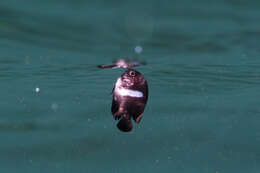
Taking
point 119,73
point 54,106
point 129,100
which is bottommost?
point 129,100

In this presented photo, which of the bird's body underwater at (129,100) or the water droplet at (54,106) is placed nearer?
the bird's body underwater at (129,100)

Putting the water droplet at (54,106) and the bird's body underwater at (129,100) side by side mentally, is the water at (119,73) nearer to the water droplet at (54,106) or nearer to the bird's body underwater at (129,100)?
the water droplet at (54,106)

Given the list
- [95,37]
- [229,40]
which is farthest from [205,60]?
[95,37]

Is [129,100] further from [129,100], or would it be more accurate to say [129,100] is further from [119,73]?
[119,73]

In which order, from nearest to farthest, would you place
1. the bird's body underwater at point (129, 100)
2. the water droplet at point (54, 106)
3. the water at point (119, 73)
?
the bird's body underwater at point (129, 100)
the water at point (119, 73)
the water droplet at point (54, 106)

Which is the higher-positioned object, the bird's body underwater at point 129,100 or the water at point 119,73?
the water at point 119,73

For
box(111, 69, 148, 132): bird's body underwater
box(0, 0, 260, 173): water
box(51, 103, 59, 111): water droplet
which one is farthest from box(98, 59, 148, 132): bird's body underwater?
box(51, 103, 59, 111): water droplet

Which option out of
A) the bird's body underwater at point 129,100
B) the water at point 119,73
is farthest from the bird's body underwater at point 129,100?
the water at point 119,73

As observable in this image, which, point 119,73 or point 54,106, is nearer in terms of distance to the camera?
point 119,73

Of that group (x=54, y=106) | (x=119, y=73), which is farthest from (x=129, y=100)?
(x=54, y=106)

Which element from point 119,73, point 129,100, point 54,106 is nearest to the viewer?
point 129,100
